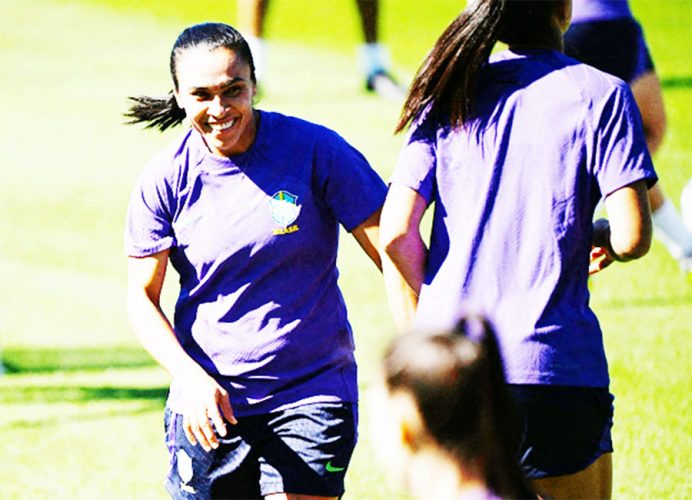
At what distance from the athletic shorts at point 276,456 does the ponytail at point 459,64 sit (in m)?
1.09

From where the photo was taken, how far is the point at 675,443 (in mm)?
6148

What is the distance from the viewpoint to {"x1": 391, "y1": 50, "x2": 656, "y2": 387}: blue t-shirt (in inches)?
133

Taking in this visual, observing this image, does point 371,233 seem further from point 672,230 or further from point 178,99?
point 672,230

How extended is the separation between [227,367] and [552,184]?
1.28 m

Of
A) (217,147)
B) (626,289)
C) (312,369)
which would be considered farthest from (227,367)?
(626,289)

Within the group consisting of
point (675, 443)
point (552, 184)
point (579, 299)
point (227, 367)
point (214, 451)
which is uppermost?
point (552, 184)

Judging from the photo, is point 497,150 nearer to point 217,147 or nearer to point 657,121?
point 217,147

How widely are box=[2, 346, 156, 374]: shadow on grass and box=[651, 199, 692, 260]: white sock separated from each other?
3098 mm

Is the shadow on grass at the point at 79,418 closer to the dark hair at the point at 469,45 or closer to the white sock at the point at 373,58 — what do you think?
the dark hair at the point at 469,45

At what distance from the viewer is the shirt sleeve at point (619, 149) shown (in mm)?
3336

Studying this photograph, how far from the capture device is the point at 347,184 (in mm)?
4113

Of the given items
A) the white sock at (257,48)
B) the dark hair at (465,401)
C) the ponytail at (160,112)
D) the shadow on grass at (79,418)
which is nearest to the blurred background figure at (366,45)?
the white sock at (257,48)

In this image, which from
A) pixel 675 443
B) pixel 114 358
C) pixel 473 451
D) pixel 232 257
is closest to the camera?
pixel 473 451

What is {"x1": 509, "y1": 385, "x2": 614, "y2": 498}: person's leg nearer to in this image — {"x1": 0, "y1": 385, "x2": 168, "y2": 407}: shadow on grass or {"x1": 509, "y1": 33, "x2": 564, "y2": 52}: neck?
{"x1": 509, "y1": 33, "x2": 564, "y2": 52}: neck
